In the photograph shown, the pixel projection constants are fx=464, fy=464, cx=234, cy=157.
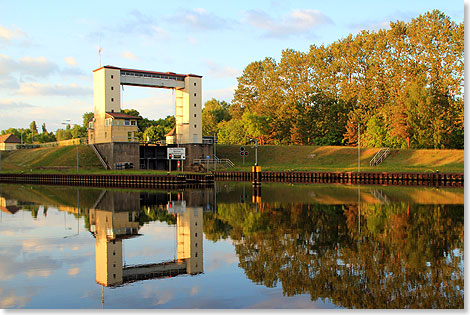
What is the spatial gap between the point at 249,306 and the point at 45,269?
7.42m

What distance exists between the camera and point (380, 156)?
77.2 m

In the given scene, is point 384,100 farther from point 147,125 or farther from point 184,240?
point 184,240

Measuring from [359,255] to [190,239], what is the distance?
23.8 ft

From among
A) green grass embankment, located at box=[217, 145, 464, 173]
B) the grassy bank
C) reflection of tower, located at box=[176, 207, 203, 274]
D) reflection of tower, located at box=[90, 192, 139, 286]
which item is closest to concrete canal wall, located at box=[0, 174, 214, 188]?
the grassy bank

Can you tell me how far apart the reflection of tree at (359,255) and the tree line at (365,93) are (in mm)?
58196

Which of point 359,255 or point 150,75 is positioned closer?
point 359,255

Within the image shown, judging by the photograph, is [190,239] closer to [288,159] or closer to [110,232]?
[110,232]

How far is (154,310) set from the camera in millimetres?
10734

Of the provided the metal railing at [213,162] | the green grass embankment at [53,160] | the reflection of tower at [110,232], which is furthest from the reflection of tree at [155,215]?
the metal railing at [213,162]

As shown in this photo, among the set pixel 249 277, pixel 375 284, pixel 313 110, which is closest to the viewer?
pixel 375 284

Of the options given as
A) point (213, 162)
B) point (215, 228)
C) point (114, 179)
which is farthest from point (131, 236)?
point (213, 162)

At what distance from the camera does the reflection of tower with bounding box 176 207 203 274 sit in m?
15.5

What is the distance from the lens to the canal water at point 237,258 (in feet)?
38.0

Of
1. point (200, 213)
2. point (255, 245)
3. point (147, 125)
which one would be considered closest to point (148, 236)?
point (255, 245)
